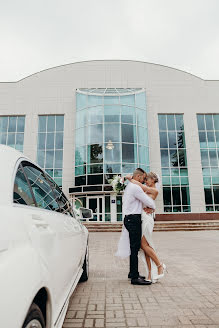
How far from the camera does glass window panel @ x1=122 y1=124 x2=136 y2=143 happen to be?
→ 24.0 metres

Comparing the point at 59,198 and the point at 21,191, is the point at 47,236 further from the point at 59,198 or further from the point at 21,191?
the point at 59,198

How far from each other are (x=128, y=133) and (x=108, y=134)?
207 centimetres

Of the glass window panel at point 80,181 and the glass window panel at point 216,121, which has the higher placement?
the glass window panel at point 216,121

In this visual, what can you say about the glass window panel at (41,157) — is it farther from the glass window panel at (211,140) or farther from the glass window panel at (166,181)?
the glass window panel at (211,140)

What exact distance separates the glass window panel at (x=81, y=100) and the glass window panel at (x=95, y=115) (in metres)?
1.05

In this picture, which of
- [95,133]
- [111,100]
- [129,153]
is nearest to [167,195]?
[129,153]

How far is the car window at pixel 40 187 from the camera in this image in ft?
6.42

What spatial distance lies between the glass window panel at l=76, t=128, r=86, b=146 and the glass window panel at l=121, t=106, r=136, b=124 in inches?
170

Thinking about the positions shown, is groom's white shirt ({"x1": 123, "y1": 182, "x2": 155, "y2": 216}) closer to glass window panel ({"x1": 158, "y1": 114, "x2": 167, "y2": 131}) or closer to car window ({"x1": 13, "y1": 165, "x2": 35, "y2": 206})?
car window ({"x1": 13, "y1": 165, "x2": 35, "y2": 206})

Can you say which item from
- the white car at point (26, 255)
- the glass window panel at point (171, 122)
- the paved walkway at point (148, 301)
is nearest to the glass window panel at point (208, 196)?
the glass window panel at point (171, 122)

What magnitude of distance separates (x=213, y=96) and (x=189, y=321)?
28422mm

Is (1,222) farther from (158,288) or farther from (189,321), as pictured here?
(158,288)

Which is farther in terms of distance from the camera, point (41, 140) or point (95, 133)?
point (41, 140)

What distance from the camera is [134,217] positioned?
407 centimetres
